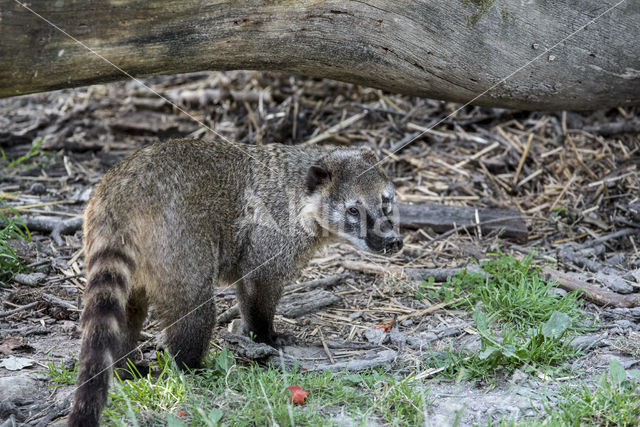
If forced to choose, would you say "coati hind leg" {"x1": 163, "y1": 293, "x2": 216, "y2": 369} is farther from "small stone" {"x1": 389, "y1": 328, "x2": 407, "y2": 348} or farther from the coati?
"small stone" {"x1": 389, "y1": 328, "x2": 407, "y2": 348}

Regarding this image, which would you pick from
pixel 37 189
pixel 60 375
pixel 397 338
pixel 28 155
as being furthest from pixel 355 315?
pixel 28 155

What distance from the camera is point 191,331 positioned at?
4.39 meters

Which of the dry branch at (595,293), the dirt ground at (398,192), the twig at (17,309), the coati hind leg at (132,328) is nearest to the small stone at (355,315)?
the dirt ground at (398,192)

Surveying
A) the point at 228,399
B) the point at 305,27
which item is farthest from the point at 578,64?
the point at 228,399

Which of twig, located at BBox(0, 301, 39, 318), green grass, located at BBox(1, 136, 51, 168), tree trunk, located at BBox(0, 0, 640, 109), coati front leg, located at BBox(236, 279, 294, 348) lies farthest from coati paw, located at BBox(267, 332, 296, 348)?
green grass, located at BBox(1, 136, 51, 168)

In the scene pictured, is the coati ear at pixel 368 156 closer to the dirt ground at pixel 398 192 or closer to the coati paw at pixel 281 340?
the dirt ground at pixel 398 192

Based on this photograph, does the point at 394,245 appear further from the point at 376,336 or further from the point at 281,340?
the point at 281,340

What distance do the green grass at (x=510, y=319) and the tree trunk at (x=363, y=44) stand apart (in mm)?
1664

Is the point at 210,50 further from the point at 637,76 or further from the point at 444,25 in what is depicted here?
the point at 637,76

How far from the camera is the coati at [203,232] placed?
12.2ft

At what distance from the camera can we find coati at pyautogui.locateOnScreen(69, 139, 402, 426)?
3.71 metres

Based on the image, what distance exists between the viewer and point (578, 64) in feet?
18.7

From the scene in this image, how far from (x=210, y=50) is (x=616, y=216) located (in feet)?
15.0

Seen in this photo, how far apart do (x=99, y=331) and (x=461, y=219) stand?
445 centimetres
